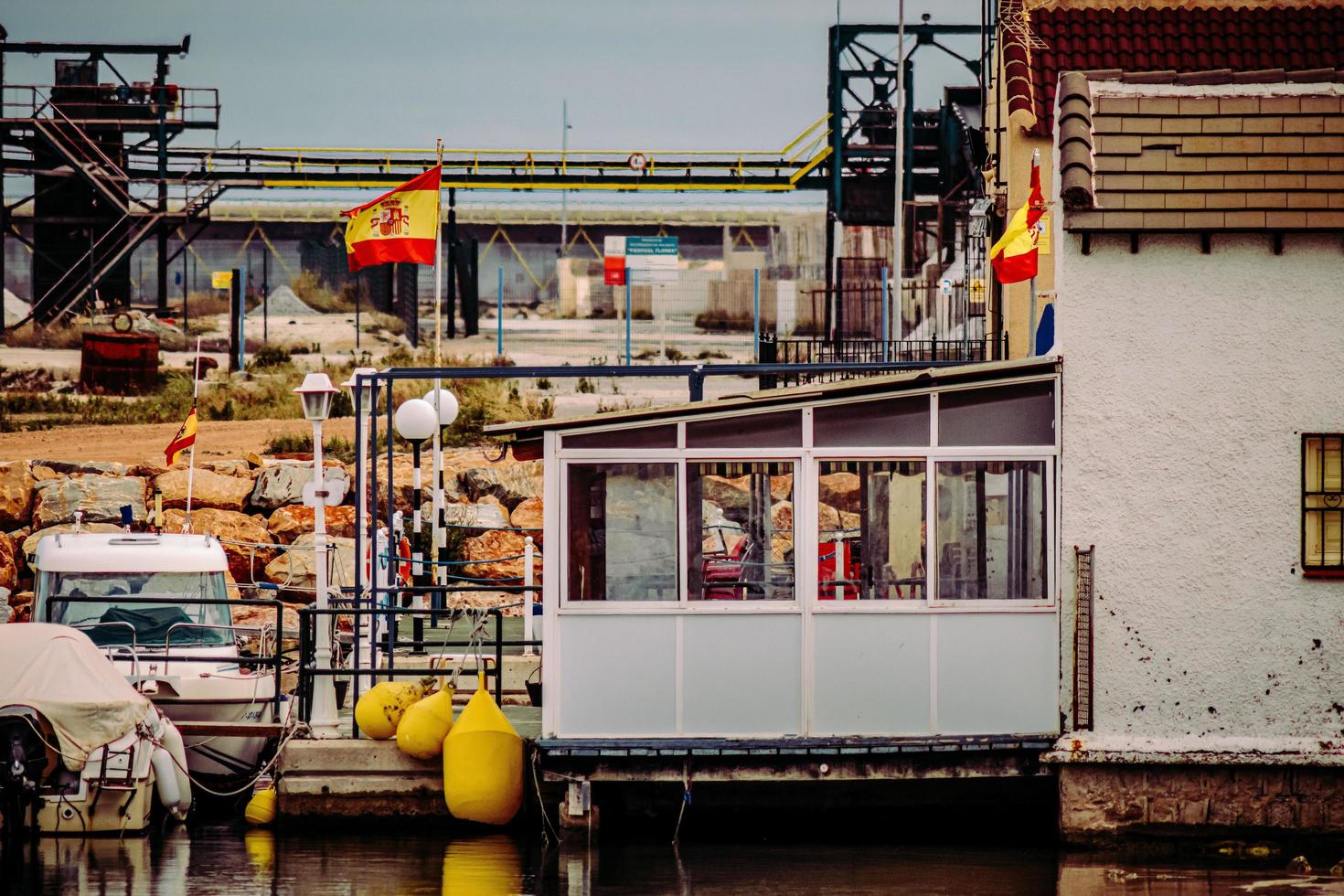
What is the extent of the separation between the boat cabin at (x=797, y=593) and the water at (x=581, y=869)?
3.30 feet

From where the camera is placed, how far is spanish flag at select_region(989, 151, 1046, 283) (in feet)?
57.1

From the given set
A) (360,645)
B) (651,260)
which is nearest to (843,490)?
(360,645)

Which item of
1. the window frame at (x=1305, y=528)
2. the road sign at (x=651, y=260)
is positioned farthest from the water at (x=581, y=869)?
the road sign at (x=651, y=260)

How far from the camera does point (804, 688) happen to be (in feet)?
46.8

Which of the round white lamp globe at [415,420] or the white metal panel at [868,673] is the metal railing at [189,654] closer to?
the round white lamp globe at [415,420]

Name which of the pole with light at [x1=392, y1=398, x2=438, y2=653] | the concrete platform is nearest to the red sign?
the pole with light at [x1=392, y1=398, x2=438, y2=653]

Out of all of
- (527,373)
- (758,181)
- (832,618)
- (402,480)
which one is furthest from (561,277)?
(832,618)

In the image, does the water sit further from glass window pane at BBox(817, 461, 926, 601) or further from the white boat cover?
glass window pane at BBox(817, 461, 926, 601)

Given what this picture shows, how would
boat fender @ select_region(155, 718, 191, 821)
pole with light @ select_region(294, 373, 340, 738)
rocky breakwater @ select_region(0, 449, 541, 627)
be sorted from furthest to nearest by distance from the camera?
rocky breakwater @ select_region(0, 449, 541, 627) < boat fender @ select_region(155, 718, 191, 821) < pole with light @ select_region(294, 373, 340, 738)

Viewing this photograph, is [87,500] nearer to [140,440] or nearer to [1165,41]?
[140,440]

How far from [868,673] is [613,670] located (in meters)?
2.03

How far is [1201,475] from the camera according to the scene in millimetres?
14125

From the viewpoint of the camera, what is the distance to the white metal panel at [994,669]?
14.3m

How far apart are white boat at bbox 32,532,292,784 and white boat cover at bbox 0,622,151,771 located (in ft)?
4.27
